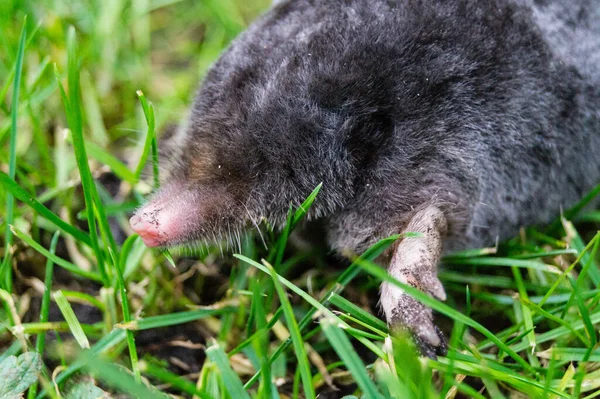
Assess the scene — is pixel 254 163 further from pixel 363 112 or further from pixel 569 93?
pixel 569 93

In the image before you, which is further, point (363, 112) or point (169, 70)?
point (169, 70)

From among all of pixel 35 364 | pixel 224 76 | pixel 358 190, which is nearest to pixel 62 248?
pixel 35 364

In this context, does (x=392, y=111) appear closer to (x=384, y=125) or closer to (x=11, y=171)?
(x=384, y=125)

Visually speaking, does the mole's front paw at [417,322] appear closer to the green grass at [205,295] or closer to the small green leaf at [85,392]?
the green grass at [205,295]

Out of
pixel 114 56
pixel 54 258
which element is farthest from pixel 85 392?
pixel 114 56

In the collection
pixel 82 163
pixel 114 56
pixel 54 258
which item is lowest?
pixel 54 258

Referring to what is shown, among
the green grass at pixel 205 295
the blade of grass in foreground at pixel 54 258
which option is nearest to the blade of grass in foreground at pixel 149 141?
the green grass at pixel 205 295
